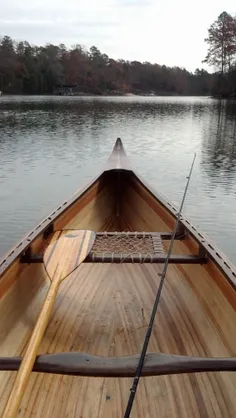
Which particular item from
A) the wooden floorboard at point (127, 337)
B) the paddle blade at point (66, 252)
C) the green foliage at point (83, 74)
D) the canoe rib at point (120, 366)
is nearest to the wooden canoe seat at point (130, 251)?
the paddle blade at point (66, 252)

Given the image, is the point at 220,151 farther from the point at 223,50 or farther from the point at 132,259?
the point at 223,50

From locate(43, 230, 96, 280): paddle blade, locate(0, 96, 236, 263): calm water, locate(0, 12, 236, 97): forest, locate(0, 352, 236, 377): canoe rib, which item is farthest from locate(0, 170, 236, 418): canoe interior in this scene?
locate(0, 12, 236, 97): forest

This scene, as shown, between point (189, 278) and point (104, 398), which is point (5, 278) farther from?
point (189, 278)

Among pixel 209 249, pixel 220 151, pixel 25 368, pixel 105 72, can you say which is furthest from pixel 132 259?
pixel 105 72

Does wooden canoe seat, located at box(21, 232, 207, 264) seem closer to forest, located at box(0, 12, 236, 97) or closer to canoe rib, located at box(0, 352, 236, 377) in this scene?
canoe rib, located at box(0, 352, 236, 377)

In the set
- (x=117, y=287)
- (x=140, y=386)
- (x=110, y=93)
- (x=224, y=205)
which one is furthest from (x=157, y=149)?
(x=110, y=93)

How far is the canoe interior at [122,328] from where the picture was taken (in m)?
2.81

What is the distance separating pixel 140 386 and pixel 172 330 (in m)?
0.69

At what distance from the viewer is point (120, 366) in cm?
230

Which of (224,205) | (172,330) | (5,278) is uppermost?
(5,278)

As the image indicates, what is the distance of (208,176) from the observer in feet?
41.7

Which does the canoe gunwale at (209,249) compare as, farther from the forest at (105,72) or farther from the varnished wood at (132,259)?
the forest at (105,72)

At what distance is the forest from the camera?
7419cm

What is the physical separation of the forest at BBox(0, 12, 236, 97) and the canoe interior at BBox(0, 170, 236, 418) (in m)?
69.6
